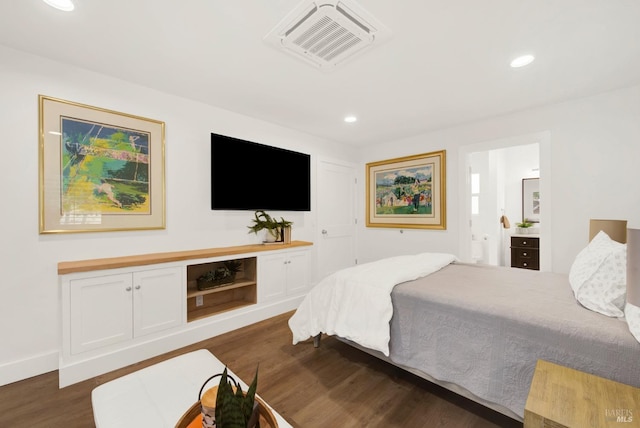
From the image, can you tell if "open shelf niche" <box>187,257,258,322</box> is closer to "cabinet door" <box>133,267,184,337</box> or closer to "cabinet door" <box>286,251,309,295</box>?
"cabinet door" <box>133,267,184,337</box>

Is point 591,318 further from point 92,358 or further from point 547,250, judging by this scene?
point 92,358

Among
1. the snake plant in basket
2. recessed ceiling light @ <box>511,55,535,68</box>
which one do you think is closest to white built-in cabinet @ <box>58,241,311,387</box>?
the snake plant in basket

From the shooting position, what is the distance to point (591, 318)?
1308 millimetres

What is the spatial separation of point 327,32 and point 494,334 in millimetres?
2085

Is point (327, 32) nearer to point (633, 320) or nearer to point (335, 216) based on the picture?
point (633, 320)

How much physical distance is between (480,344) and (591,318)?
20.6 inches

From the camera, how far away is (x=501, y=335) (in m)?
1.40

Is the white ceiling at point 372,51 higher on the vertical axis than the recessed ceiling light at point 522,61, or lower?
higher

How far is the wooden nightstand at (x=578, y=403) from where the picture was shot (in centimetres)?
85

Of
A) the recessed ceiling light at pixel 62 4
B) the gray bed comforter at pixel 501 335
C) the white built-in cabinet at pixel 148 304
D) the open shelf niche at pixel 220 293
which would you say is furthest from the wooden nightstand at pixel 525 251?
the recessed ceiling light at pixel 62 4

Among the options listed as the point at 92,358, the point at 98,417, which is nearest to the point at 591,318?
the point at 98,417

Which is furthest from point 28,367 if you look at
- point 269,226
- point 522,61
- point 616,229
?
point 616,229

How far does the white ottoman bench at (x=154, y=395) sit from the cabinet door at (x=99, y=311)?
3.52ft

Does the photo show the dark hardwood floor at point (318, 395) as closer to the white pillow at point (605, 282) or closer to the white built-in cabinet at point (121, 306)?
the white built-in cabinet at point (121, 306)
